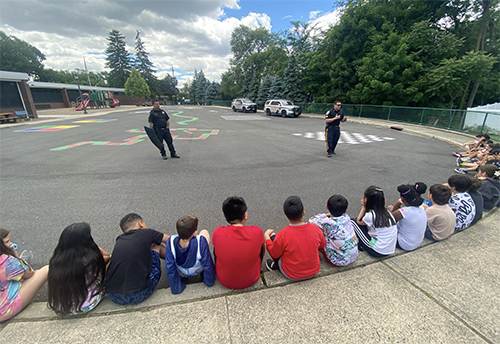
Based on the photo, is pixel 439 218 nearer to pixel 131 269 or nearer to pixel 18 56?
pixel 131 269

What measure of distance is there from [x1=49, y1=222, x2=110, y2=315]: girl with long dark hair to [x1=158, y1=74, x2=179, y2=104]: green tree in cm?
8864

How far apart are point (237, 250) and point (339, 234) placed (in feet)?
4.12

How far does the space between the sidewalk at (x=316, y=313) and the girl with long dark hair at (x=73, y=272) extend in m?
0.20

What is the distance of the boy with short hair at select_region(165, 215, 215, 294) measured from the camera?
227 cm

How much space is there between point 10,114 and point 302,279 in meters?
27.9

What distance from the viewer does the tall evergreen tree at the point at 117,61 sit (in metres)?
68.2

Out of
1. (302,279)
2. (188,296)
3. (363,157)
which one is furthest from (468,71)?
(188,296)

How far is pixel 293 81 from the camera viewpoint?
99.5ft

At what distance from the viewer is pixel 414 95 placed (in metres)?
20.2

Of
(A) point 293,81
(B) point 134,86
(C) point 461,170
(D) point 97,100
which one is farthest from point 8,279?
(B) point 134,86

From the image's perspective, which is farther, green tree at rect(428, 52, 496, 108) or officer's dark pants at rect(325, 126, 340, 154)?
green tree at rect(428, 52, 496, 108)

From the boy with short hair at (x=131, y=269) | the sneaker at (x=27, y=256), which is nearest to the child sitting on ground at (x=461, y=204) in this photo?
the boy with short hair at (x=131, y=269)

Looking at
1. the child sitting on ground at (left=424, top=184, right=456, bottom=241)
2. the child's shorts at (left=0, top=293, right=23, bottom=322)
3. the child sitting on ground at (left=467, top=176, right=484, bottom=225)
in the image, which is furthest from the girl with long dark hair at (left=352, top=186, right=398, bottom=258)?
the child's shorts at (left=0, top=293, right=23, bottom=322)

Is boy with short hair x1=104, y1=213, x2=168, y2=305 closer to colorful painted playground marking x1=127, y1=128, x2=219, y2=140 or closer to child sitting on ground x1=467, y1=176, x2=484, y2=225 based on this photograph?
child sitting on ground x1=467, y1=176, x2=484, y2=225
